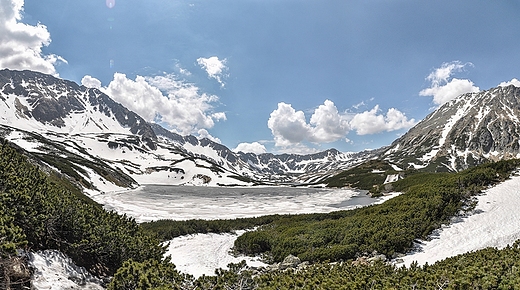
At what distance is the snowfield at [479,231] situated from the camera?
1719cm

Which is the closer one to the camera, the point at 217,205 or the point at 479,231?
the point at 479,231

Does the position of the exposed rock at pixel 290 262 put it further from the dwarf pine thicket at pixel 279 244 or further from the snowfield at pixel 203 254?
the snowfield at pixel 203 254

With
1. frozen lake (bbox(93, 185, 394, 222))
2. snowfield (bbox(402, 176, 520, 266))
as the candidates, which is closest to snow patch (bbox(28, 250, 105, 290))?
snowfield (bbox(402, 176, 520, 266))

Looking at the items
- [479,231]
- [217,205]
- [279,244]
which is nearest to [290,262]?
[279,244]

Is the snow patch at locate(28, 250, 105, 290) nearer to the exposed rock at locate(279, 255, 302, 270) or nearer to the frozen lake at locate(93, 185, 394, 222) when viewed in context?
the exposed rock at locate(279, 255, 302, 270)

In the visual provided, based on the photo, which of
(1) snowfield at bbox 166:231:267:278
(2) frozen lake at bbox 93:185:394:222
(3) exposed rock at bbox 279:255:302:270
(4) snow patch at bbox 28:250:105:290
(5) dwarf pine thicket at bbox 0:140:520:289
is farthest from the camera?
(2) frozen lake at bbox 93:185:394:222

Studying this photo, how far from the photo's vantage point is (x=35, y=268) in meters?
9.35

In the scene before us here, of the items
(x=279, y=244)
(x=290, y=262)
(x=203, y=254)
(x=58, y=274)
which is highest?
(x=58, y=274)

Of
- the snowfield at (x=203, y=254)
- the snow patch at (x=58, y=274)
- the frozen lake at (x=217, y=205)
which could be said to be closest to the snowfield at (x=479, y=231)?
the snowfield at (x=203, y=254)

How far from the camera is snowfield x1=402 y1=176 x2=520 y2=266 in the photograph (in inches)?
677

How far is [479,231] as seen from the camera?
18.9 metres

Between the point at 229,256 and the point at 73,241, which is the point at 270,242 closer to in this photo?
the point at 229,256

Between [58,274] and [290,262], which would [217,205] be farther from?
[58,274]

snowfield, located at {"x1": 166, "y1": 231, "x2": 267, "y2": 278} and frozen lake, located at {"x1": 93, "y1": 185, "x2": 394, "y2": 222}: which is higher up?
frozen lake, located at {"x1": 93, "y1": 185, "x2": 394, "y2": 222}
